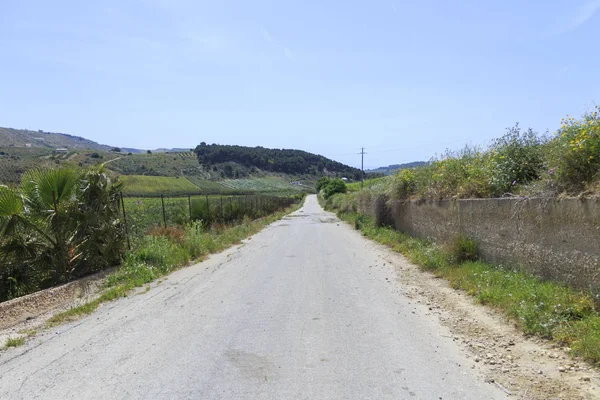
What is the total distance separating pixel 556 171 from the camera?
6.68m

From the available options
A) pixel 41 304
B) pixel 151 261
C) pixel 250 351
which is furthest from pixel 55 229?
pixel 250 351

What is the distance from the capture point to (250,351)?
5.12m

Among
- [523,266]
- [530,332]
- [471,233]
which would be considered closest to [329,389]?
[530,332]

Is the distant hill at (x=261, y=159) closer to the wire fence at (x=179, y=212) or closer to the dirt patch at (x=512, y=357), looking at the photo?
the wire fence at (x=179, y=212)

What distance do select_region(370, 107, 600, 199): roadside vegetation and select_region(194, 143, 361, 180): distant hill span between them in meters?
121

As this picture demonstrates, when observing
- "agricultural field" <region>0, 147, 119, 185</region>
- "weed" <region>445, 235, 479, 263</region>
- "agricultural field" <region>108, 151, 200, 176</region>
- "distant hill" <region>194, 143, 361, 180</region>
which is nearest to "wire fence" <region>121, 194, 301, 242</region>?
"agricultural field" <region>0, 147, 119, 185</region>

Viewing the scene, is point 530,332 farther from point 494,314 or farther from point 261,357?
point 261,357

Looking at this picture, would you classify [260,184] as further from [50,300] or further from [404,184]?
[50,300]

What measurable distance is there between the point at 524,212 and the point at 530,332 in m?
2.64

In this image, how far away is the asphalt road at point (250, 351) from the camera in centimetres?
409

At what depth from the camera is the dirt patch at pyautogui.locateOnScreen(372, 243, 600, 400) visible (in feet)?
13.2

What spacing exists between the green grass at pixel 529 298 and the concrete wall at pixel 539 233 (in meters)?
0.22

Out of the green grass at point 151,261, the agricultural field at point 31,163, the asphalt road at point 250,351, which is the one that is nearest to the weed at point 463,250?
the asphalt road at point 250,351

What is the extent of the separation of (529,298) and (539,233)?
1.35 meters
